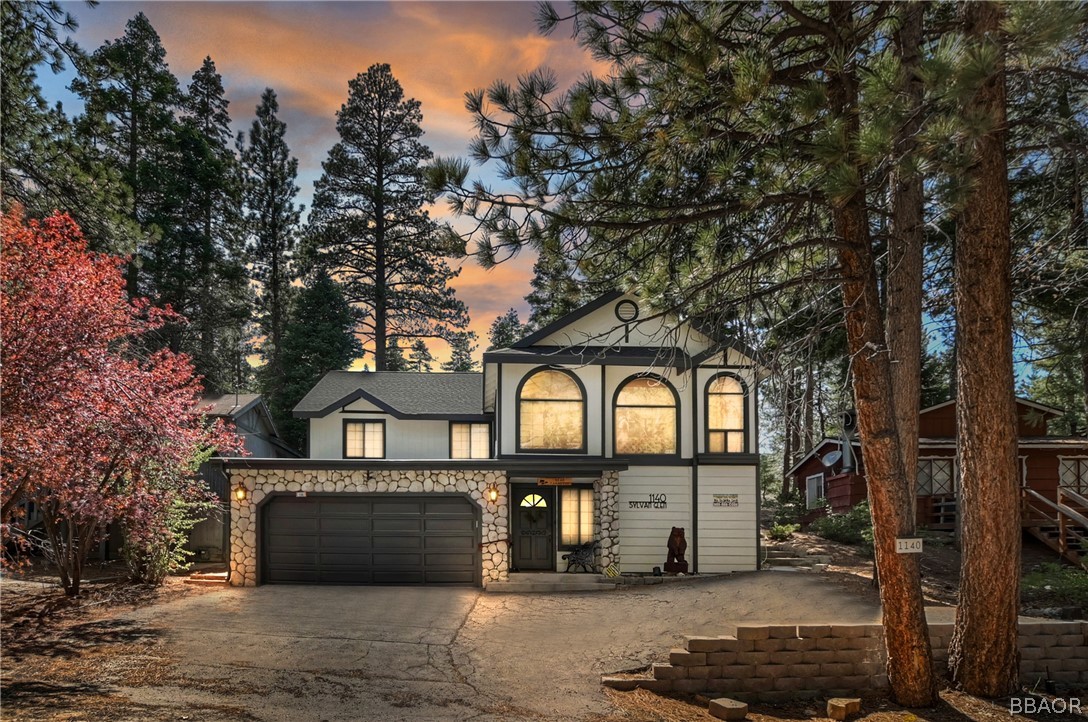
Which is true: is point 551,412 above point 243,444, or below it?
above

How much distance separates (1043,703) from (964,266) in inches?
167

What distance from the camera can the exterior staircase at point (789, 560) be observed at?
15.4 meters

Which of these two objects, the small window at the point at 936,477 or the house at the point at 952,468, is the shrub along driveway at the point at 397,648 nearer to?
the house at the point at 952,468

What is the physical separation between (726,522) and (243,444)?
10376 mm

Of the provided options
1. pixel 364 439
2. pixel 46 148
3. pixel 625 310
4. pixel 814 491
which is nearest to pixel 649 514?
pixel 625 310

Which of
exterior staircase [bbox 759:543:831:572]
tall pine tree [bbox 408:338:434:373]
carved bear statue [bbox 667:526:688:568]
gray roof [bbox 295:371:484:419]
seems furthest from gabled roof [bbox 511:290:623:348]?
tall pine tree [bbox 408:338:434:373]

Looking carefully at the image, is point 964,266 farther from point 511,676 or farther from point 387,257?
point 387,257

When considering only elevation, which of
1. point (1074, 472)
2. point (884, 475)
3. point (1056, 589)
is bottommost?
point (1056, 589)

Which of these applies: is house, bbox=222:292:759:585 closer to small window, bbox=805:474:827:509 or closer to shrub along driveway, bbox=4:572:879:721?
shrub along driveway, bbox=4:572:879:721

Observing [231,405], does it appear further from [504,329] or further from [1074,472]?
[1074,472]

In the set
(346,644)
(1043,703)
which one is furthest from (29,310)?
(1043,703)

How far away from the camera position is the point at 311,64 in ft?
33.3

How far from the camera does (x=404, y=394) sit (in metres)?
20.2

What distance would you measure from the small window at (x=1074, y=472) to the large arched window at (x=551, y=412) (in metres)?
14.2
